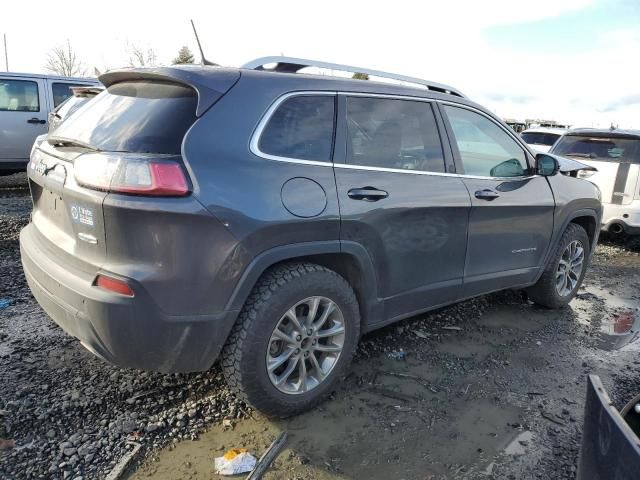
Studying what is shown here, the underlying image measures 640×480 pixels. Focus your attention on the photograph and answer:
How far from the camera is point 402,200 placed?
3.05 meters

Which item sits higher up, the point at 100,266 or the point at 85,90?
the point at 85,90

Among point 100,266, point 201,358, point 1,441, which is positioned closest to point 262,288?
point 201,358

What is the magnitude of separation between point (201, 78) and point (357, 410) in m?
2.00

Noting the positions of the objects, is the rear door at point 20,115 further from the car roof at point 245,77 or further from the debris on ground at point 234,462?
the debris on ground at point 234,462

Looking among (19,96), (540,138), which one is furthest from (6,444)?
(540,138)

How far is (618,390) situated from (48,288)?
353cm

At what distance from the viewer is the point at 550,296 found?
181 inches

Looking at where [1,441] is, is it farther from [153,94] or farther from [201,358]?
[153,94]

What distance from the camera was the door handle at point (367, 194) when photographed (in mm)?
2822

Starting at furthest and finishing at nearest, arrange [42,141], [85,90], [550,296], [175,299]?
1. [85,90]
2. [550,296]
3. [42,141]
4. [175,299]

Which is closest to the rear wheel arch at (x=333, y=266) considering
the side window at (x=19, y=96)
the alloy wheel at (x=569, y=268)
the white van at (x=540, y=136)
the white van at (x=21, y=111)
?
the alloy wheel at (x=569, y=268)

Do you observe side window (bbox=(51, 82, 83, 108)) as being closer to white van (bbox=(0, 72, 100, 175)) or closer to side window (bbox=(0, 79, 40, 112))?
white van (bbox=(0, 72, 100, 175))

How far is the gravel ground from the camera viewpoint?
8.24ft

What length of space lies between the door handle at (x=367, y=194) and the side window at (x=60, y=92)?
28.3ft
